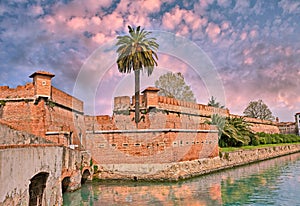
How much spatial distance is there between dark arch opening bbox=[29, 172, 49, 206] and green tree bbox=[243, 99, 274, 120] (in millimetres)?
50690

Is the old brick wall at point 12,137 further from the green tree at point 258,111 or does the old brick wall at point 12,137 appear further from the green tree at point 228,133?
the green tree at point 258,111

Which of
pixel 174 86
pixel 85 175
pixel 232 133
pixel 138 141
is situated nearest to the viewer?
pixel 85 175

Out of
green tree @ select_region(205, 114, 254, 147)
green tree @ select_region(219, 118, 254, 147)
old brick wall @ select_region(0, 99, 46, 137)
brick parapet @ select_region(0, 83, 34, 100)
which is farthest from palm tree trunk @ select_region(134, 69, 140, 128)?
green tree @ select_region(219, 118, 254, 147)

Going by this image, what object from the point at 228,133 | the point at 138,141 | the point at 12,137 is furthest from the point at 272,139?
the point at 12,137

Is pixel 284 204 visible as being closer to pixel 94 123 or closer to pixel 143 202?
pixel 143 202

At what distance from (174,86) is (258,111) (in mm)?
28617

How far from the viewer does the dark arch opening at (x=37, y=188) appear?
7.73 meters

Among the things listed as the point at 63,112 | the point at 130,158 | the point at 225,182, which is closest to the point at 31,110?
the point at 63,112

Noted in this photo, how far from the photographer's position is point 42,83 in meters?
14.3

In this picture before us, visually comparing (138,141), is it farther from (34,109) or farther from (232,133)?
(232,133)

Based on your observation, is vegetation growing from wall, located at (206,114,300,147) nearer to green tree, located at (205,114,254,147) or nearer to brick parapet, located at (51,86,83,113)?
green tree, located at (205,114,254,147)

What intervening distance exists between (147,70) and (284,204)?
38.2 feet

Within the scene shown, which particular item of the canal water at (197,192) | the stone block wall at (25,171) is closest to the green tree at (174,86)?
the canal water at (197,192)

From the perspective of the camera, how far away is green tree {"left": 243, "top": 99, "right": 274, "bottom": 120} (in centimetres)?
5428
